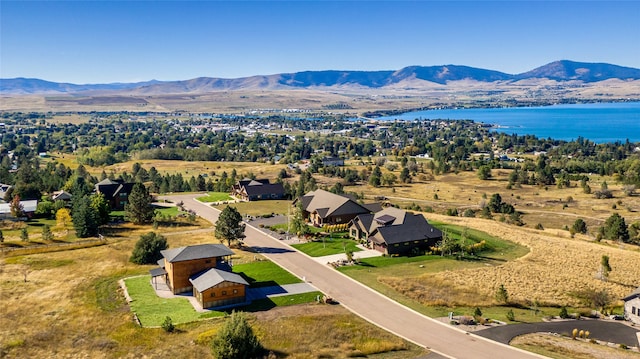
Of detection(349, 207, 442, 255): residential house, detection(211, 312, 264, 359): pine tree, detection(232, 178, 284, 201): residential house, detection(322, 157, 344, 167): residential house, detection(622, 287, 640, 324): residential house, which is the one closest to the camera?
detection(211, 312, 264, 359): pine tree

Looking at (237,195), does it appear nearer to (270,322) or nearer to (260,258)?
(260,258)

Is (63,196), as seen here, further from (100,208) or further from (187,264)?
(187,264)

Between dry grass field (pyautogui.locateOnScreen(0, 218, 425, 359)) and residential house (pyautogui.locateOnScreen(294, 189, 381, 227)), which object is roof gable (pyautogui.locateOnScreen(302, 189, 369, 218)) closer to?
residential house (pyautogui.locateOnScreen(294, 189, 381, 227))

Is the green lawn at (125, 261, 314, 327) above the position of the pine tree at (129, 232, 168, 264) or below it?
below

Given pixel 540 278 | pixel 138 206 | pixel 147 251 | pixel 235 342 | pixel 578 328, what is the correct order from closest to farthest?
pixel 235 342 < pixel 578 328 < pixel 540 278 < pixel 147 251 < pixel 138 206

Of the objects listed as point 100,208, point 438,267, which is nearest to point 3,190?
point 100,208

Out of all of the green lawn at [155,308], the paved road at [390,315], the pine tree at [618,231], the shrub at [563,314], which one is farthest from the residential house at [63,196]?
the pine tree at [618,231]

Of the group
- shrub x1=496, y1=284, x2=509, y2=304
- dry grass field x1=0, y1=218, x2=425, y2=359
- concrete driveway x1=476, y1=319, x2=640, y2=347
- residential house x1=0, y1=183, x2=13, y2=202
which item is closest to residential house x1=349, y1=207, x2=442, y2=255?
shrub x1=496, y1=284, x2=509, y2=304
